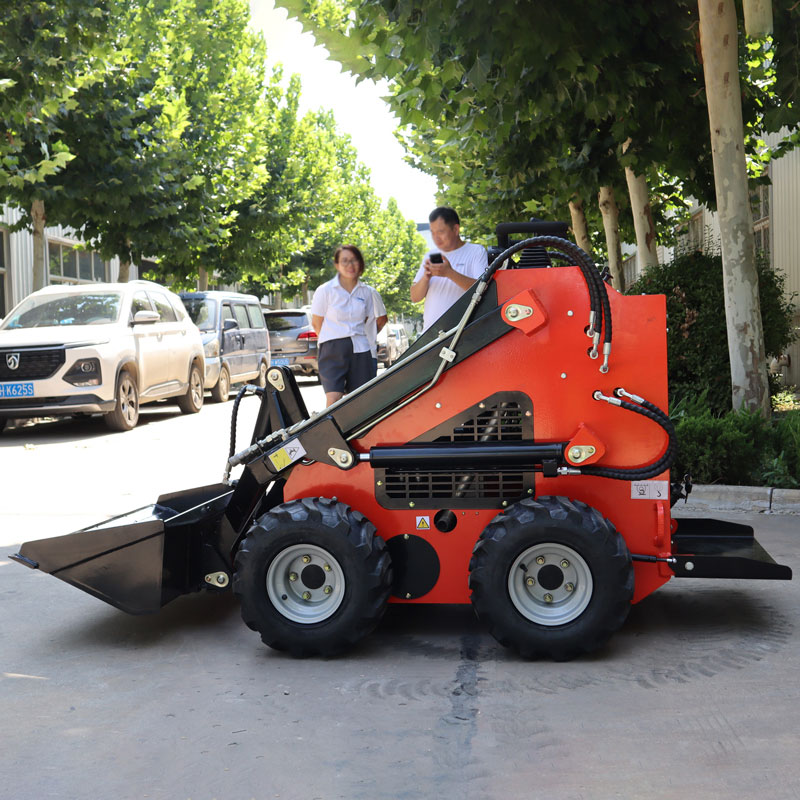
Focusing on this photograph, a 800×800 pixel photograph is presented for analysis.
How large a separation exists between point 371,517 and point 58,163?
11254 millimetres

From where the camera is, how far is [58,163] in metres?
14.3

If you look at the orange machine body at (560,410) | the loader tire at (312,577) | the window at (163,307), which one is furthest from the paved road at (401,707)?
the window at (163,307)

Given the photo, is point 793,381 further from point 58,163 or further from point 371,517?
point 371,517

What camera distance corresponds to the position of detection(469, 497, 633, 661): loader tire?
4148 millimetres

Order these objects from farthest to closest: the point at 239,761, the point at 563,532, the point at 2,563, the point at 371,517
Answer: the point at 2,563, the point at 371,517, the point at 563,532, the point at 239,761

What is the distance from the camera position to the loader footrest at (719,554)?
4.37 m

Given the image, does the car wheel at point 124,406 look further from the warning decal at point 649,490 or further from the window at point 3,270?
the window at point 3,270

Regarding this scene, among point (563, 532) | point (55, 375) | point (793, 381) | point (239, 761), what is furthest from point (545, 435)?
point (793, 381)

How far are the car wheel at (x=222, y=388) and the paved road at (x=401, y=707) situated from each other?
44.9ft

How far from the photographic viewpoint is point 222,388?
1933 cm

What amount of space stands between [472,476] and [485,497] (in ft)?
0.33

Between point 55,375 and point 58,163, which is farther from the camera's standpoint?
point 58,163

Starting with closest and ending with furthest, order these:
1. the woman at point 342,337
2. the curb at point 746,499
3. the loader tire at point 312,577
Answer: the loader tire at point 312,577 < the curb at point 746,499 < the woman at point 342,337

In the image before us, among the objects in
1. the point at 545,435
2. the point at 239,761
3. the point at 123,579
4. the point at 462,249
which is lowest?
the point at 239,761
